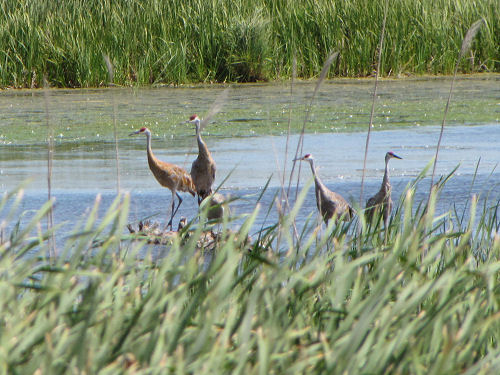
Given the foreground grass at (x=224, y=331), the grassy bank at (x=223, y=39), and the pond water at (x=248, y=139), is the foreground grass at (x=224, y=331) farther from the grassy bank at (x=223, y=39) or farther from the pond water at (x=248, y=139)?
the grassy bank at (x=223, y=39)

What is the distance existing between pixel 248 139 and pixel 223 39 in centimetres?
419

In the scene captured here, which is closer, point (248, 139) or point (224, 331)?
point (224, 331)

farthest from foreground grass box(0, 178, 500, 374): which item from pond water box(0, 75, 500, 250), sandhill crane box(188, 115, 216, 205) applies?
sandhill crane box(188, 115, 216, 205)

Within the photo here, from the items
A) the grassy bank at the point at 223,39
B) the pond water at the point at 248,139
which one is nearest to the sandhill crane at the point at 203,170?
the pond water at the point at 248,139

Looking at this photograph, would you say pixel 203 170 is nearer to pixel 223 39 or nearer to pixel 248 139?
pixel 248 139

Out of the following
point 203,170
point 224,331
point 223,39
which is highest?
point 223,39

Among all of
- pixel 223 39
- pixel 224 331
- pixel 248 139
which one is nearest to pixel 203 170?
pixel 248 139

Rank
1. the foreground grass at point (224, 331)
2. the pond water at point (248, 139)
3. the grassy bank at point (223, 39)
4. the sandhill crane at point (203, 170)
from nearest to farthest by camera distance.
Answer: the foreground grass at point (224, 331), the pond water at point (248, 139), the sandhill crane at point (203, 170), the grassy bank at point (223, 39)

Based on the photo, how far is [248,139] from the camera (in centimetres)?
765

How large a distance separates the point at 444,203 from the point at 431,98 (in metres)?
5.20

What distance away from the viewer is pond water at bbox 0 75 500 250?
18.2 ft

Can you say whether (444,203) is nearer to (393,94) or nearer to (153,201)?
(153,201)

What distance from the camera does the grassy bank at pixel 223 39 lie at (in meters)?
11.0

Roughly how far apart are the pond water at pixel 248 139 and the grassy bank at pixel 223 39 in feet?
1.60
